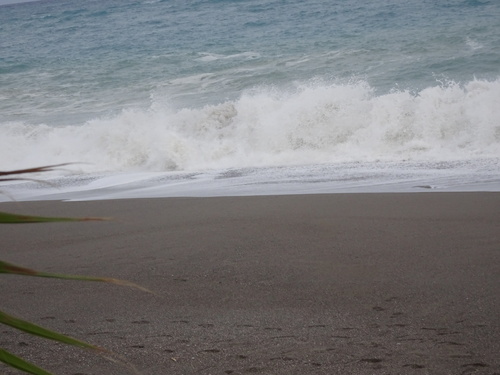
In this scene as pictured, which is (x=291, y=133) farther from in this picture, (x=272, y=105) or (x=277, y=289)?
(x=277, y=289)

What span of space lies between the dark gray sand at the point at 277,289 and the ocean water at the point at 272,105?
0.90m

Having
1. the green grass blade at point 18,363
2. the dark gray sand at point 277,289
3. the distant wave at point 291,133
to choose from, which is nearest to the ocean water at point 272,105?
the distant wave at point 291,133

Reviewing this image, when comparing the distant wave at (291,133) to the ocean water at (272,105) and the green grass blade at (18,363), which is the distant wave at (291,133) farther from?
the green grass blade at (18,363)

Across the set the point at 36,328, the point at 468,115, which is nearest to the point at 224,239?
the point at 36,328

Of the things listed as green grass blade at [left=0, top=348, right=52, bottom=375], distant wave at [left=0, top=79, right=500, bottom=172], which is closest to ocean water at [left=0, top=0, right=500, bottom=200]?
distant wave at [left=0, top=79, right=500, bottom=172]

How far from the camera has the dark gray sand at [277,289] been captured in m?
2.96

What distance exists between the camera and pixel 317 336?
3.17 meters

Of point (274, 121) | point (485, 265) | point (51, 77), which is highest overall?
point (51, 77)

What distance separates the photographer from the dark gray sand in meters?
2.96

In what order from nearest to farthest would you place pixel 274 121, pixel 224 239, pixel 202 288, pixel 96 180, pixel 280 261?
pixel 202 288, pixel 280 261, pixel 224 239, pixel 96 180, pixel 274 121

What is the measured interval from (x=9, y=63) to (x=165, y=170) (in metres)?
16.6

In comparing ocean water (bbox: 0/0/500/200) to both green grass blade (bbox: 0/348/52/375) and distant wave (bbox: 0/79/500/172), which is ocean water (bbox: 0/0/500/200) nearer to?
distant wave (bbox: 0/79/500/172)

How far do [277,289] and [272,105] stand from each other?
8.74 m

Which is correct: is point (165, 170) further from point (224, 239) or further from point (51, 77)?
point (51, 77)
